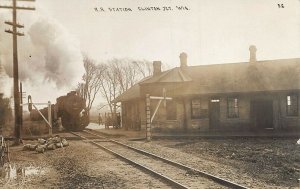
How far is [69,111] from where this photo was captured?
2694cm

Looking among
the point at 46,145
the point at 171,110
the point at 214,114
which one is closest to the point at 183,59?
the point at 171,110

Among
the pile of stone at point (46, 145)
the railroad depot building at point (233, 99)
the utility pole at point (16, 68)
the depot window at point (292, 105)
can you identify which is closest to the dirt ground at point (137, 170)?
the pile of stone at point (46, 145)

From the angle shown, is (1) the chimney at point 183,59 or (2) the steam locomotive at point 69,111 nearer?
(2) the steam locomotive at point 69,111

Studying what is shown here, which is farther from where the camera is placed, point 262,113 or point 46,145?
point 262,113

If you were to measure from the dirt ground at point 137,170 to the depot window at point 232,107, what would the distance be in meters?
8.76

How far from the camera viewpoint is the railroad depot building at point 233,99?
74.8ft

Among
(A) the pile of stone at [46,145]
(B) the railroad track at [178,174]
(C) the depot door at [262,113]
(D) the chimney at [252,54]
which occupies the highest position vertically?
(D) the chimney at [252,54]

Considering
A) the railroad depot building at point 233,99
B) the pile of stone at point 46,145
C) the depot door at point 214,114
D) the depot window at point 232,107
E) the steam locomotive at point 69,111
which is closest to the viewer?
the pile of stone at point 46,145

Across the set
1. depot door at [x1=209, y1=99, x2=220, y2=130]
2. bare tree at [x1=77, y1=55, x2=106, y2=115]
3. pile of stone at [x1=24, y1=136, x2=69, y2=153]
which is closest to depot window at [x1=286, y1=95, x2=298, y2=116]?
depot door at [x1=209, y1=99, x2=220, y2=130]

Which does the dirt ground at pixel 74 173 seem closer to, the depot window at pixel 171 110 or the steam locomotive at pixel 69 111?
the depot window at pixel 171 110

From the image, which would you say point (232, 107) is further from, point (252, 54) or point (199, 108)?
point (252, 54)

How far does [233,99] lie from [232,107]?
600 mm

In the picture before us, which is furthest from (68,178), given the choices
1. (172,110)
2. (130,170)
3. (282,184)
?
(172,110)

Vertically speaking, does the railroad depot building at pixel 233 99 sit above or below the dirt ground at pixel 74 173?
above
